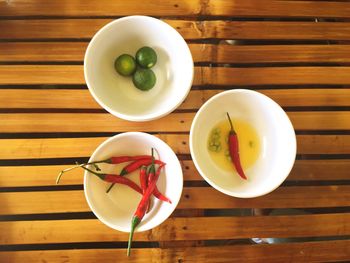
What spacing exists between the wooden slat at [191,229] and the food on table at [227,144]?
Answer: 0.49ft

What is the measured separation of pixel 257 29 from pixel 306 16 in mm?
161

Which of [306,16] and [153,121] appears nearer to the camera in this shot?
[153,121]

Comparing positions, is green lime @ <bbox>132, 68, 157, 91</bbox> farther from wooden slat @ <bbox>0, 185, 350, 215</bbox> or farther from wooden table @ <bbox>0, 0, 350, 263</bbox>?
wooden slat @ <bbox>0, 185, 350, 215</bbox>

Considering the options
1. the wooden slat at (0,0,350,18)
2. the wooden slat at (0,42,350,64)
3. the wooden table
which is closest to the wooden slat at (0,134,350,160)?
the wooden table

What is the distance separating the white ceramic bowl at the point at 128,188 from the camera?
90 cm

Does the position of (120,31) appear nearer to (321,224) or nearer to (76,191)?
(76,191)

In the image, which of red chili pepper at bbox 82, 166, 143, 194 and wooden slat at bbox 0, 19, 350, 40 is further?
wooden slat at bbox 0, 19, 350, 40

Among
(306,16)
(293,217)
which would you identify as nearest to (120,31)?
(306,16)

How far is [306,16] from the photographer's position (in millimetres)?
1135

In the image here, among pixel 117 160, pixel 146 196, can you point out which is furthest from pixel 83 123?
pixel 146 196

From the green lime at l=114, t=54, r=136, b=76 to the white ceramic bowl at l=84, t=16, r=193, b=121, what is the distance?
0.02m

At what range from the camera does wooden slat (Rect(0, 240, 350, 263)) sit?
0.96 m

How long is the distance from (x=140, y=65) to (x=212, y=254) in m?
0.55

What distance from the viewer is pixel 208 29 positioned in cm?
109
